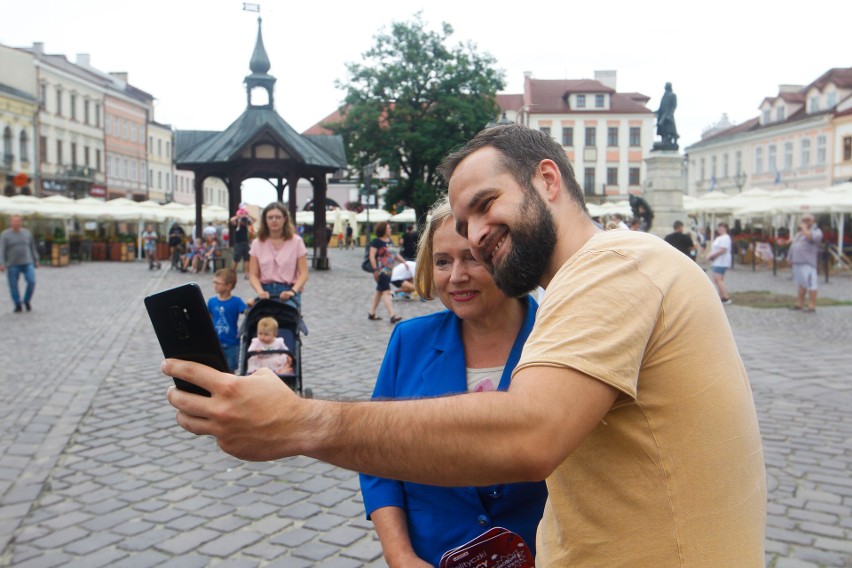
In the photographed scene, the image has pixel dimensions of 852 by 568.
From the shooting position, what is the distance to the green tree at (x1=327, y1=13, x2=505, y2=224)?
4788cm

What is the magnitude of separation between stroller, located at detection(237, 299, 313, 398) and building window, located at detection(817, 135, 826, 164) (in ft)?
187

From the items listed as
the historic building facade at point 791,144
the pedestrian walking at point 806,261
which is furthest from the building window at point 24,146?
the pedestrian walking at point 806,261

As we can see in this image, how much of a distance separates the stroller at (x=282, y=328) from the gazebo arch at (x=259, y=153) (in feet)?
62.6

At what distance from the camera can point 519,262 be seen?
1.69 m

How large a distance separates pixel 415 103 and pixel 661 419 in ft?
161

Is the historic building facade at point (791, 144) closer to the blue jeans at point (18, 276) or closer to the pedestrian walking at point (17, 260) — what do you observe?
the pedestrian walking at point (17, 260)

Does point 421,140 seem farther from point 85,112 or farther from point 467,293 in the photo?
point 467,293

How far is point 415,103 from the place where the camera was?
4941cm

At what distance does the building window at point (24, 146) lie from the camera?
192ft

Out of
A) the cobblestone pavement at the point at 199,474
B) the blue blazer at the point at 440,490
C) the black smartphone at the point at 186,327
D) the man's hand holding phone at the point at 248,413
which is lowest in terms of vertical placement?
the cobblestone pavement at the point at 199,474

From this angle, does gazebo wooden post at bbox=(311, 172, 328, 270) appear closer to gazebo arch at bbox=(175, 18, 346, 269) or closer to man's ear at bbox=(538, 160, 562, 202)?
gazebo arch at bbox=(175, 18, 346, 269)

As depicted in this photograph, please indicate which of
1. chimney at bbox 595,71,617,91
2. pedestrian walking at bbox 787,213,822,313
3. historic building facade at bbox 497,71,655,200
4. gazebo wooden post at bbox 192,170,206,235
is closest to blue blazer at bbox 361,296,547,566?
pedestrian walking at bbox 787,213,822,313

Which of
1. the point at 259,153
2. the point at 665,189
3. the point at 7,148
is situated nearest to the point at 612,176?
the point at 665,189

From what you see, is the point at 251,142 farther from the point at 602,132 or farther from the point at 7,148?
the point at 602,132
